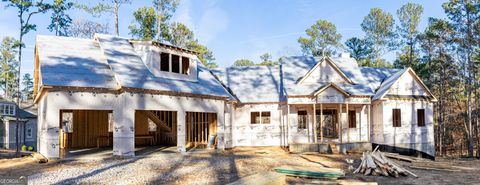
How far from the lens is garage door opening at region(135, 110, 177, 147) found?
2203 cm

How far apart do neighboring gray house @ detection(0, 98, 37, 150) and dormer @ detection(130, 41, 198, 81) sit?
2666cm

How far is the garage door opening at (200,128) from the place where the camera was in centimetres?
2148

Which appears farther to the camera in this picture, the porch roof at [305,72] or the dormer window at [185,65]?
the porch roof at [305,72]

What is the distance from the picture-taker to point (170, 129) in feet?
73.5

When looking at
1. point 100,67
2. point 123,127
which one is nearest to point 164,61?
point 100,67

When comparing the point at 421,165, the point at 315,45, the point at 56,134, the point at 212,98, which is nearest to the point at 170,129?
the point at 212,98

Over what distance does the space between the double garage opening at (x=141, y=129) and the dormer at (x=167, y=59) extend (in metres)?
2.69

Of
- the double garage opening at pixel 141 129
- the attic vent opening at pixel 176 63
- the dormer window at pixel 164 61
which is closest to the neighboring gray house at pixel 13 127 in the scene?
the double garage opening at pixel 141 129

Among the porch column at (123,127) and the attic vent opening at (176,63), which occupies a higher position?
the attic vent opening at (176,63)

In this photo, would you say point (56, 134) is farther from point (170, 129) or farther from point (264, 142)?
point (264, 142)

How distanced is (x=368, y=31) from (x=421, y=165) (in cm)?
2811

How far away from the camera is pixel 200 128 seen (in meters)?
21.9

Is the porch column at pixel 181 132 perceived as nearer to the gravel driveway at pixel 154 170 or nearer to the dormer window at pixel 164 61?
the gravel driveway at pixel 154 170

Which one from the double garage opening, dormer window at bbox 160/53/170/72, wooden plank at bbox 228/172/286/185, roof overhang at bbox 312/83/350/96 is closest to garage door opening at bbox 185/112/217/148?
the double garage opening
